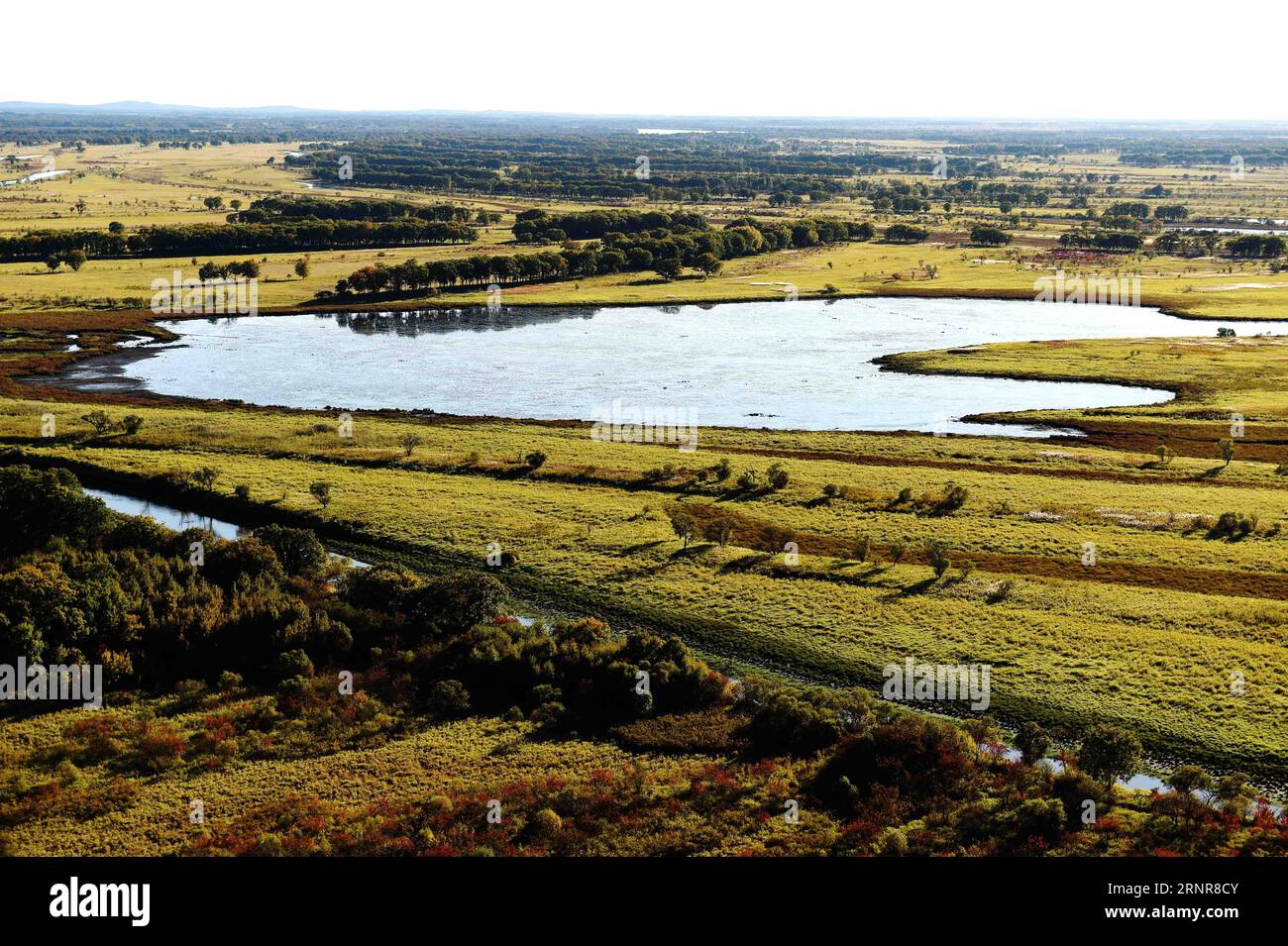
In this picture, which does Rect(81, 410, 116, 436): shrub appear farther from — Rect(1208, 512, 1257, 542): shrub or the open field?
Rect(1208, 512, 1257, 542): shrub

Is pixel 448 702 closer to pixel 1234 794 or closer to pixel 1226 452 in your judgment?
pixel 1234 794

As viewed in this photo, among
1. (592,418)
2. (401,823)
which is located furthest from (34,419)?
(401,823)

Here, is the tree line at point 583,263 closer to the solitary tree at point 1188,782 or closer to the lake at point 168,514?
the lake at point 168,514

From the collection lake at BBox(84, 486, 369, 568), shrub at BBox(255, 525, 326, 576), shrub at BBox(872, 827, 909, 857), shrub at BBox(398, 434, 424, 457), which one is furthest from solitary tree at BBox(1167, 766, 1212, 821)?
shrub at BBox(398, 434, 424, 457)

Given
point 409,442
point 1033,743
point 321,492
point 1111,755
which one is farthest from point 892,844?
point 409,442

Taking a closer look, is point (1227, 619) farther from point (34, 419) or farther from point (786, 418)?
point (34, 419)

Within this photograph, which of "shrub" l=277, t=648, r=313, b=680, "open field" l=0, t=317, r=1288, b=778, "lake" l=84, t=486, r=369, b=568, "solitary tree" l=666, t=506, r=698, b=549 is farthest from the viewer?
"lake" l=84, t=486, r=369, b=568

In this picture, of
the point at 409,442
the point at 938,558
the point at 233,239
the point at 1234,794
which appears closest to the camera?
the point at 1234,794

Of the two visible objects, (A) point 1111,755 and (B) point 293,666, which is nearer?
(A) point 1111,755
